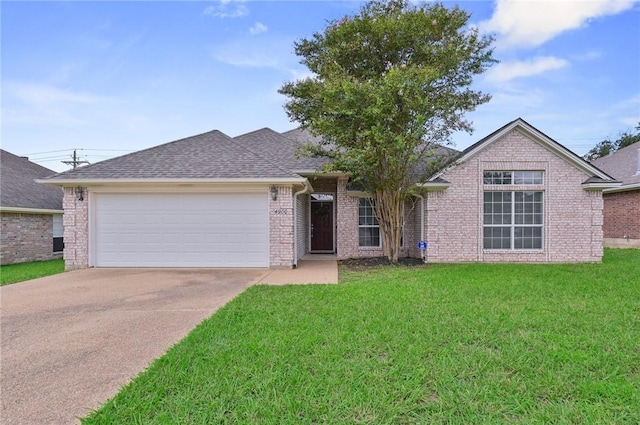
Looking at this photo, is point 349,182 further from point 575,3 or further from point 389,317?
point 575,3

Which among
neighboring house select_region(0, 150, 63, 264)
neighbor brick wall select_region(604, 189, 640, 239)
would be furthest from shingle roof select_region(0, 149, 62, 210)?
neighbor brick wall select_region(604, 189, 640, 239)

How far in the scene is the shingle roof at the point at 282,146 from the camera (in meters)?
11.9

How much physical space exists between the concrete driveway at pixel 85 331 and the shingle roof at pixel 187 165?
111 inches

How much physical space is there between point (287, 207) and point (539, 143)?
8190mm

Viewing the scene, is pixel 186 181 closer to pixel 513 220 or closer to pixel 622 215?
pixel 513 220

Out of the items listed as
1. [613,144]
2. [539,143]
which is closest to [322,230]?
[539,143]

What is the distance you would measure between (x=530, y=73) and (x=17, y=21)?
17884mm

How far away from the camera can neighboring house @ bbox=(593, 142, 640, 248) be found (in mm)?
15039

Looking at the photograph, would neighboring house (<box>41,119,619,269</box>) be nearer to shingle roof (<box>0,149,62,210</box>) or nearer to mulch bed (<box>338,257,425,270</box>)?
mulch bed (<box>338,257,425,270</box>)

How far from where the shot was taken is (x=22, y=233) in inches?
487

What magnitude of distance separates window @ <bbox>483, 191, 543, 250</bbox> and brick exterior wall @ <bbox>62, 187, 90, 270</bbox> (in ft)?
40.1

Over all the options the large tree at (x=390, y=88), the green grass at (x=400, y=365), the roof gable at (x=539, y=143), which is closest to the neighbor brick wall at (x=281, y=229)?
the large tree at (x=390, y=88)

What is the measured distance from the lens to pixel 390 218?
426 inches

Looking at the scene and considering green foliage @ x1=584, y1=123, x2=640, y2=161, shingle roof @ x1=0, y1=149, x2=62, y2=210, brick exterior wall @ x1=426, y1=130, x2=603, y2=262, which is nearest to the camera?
brick exterior wall @ x1=426, y1=130, x2=603, y2=262
